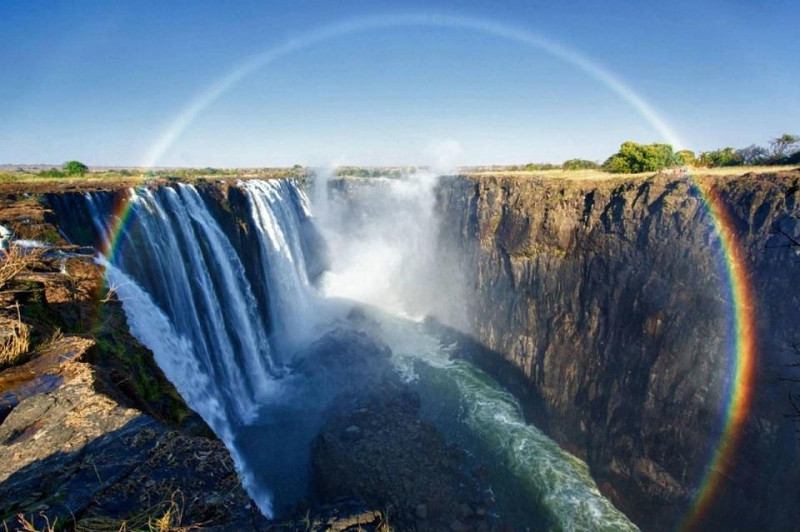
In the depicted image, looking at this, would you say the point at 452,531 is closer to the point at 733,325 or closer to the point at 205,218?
the point at 733,325

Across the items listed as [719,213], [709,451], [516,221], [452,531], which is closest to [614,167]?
[516,221]

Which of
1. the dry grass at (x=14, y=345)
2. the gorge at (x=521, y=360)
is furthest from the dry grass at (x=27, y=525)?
the gorge at (x=521, y=360)

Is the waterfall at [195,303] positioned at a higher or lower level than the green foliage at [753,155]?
lower

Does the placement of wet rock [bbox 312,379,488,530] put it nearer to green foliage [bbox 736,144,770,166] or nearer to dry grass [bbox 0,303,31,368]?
dry grass [bbox 0,303,31,368]

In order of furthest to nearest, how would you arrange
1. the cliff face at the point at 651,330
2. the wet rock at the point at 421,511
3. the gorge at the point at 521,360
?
the wet rock at the point at 421,511 < the gorge at the point at 521,360 < the cliff face at the point at 651,330

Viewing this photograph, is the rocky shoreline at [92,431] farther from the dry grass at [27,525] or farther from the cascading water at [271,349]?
the cascading water at [271,349]

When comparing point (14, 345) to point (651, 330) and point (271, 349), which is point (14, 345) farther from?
point (271, 349)

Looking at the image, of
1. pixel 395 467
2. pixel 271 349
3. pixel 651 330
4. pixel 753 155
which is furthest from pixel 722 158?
pixel 271 349
